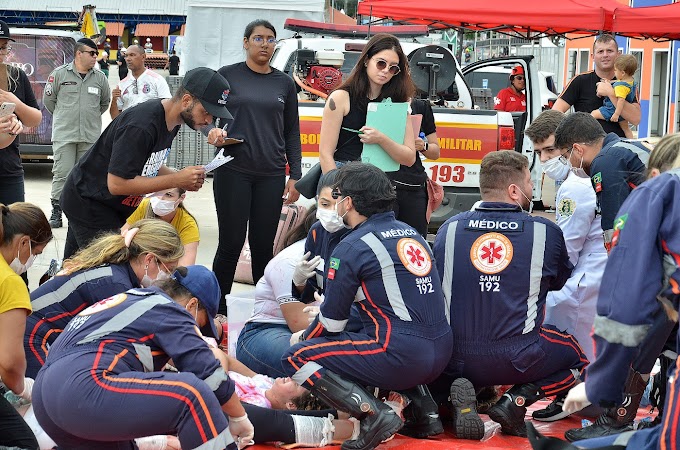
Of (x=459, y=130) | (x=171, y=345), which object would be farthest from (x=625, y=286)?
(x=459, y=130)

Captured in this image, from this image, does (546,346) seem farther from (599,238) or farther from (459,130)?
(459,130)

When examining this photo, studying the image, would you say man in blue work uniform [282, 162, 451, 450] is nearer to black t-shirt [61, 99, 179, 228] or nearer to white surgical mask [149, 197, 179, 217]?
black t-shirt [61, 99, 179, 228]

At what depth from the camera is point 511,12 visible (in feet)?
41.3

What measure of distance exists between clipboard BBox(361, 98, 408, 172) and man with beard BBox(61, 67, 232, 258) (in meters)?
1.03

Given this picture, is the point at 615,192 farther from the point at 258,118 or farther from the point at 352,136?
the point at 258,118

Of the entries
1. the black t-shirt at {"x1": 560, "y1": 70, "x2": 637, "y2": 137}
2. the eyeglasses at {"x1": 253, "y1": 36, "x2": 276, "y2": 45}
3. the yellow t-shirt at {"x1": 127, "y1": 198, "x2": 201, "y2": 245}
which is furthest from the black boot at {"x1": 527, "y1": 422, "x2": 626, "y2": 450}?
the black t-shirt at {"x1": 560, "y1": 70, "x2": 637, "y2": 137}

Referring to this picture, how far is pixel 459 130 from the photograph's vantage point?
8.80 m

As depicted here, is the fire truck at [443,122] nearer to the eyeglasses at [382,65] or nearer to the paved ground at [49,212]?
the paved ground at [49,212]

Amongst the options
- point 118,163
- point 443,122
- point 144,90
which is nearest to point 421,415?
point 118,163

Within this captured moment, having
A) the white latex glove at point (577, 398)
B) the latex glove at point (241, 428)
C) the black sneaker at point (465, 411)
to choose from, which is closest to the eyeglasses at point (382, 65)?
the black sneaker at point (465, 411)

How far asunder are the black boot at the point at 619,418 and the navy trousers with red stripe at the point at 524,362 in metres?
0.22

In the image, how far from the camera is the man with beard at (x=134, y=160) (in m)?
5.25

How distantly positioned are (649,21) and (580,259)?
8114 mm

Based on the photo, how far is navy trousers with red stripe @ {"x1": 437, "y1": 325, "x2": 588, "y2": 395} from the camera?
15.6 ft
